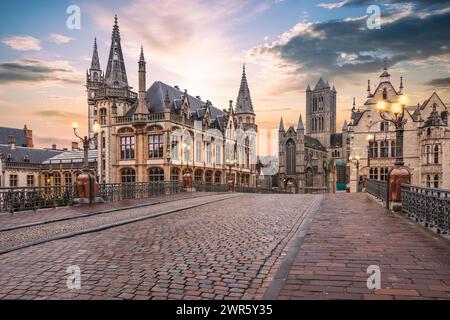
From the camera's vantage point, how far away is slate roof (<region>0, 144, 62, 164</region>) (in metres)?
51.9

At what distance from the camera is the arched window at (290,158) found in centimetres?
7630

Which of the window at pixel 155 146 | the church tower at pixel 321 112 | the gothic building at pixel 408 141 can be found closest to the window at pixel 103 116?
the window at pixel 155 146

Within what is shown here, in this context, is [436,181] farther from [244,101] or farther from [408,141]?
[244,101]

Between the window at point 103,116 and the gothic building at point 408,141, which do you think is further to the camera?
the window at point 103,116

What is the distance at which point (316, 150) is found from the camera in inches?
3253

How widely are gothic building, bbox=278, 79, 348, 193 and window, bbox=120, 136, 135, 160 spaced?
4718 cm

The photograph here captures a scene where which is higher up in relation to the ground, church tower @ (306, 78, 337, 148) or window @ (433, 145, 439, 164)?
church tower @ (306, 78, 337, 148)

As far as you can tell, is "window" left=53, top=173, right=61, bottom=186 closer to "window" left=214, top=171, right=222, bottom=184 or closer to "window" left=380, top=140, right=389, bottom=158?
"window" left=214, top=171, right=222, bottom=184

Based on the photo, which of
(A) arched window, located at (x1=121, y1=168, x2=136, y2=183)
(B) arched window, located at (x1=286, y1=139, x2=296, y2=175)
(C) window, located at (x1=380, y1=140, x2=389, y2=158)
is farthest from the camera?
(B) arched window, located at (x1=286, y1=139, x2=296, y2=175)

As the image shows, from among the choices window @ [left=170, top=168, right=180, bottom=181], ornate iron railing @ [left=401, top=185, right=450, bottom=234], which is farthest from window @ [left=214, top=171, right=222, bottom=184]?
ornate iron railing @ [left=401, top=185, right=450, bottom=234]

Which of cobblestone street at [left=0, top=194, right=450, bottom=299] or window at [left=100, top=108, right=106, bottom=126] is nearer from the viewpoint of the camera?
cobblestone street at [left=0, top=194, right=450, bottom=299]

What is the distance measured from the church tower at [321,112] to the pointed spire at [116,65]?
215 ft

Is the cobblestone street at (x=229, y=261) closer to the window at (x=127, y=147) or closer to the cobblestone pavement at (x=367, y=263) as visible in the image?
the cobblestone pavement at (x=367, y=263)

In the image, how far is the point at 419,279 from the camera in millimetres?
4203
